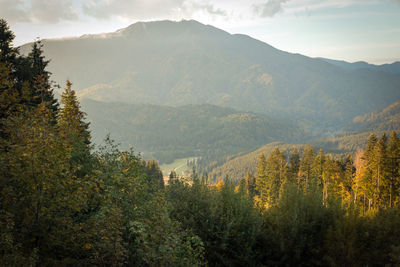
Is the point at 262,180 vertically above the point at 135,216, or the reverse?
the point at 135,216

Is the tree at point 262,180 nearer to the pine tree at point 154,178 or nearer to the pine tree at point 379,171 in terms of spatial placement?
the pine tree at point 379,171

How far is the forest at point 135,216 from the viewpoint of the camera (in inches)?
304

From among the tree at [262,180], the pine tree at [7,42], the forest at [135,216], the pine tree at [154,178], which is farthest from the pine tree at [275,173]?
the pine tree at [7,42]

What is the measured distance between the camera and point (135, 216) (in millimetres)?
9625

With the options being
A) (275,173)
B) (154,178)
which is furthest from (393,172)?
(154,178)

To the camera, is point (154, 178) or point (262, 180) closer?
point (154, 178)

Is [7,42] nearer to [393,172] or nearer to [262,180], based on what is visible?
[262,180]

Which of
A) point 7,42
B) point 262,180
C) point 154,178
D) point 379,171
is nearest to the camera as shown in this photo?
point 154,178

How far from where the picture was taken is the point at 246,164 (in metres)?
186

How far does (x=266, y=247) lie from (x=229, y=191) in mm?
3723

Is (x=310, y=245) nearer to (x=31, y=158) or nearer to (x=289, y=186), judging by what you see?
(x=289, y=186)

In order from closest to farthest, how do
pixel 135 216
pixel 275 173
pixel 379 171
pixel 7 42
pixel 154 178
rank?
pixel 135 216 → pixel 154 178 → pixel 7 42 → pixel 379 171 → pixel 275 173

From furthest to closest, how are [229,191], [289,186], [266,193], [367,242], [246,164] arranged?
[246,164]
[266,193]
[289,186]
[229,191]
[367,242]

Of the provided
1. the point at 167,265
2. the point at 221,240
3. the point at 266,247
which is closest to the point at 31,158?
the point at 167,265
